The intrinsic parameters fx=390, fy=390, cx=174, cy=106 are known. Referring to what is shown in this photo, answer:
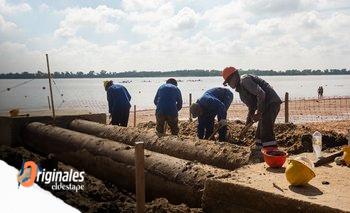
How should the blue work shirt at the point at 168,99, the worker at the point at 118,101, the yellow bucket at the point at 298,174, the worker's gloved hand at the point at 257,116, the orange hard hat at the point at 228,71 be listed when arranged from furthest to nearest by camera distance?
the worker at the point at 118,101
the blue work shirt at the point at 168,99
the orange hard hat at the point at 228,71
the worker's gloved hand at the point at 257,116
the yellow bucket at the point at 298,174

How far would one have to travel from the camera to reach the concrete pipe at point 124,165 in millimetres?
5128

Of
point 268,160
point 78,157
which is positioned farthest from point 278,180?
point 78,157

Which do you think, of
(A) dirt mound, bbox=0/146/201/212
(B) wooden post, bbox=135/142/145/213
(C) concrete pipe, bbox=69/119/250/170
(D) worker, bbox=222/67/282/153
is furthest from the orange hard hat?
(B) wooden post, bbox=135/142/145/213

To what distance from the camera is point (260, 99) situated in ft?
21.0

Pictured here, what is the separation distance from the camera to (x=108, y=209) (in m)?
5.39

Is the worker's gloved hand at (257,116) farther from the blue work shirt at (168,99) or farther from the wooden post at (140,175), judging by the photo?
the blue work shirt at (168,99)

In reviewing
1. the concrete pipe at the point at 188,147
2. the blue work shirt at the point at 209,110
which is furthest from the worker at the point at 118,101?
the blue work shirt at the point at 209,110

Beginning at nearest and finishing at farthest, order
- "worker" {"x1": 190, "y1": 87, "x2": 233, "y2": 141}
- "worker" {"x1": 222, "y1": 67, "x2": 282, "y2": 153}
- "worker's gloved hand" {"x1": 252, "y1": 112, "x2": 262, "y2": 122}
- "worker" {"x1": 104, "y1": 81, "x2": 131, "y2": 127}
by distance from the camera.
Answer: "worker" {"x1": 222, "y1": 67, "x2": 282, "y2": 153} < "worker's gloved hand" {"x1": 252, "y1": 112, "x2": 262, "y2": 122} < "worker" {"x1": 190, "y1": 87, "x2": 233, "y2": 141} < "worker" {"x1": 104, "y1": 81, "x2": 131, "y2": 127}

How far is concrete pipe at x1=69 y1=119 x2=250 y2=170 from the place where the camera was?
19.0ft

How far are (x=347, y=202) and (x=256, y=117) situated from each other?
316 centimetres

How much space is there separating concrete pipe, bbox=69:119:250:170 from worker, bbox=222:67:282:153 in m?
0.71

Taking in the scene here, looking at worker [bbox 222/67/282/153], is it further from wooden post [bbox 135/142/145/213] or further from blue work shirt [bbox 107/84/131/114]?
blue work shirt [bbox 107/84/131/114]

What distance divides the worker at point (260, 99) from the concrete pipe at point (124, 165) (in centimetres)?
162

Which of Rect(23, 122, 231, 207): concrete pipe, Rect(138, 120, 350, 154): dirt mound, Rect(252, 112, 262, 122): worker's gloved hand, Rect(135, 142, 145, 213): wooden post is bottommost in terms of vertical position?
Rect(138, 120, 350, 154): dirt mound
